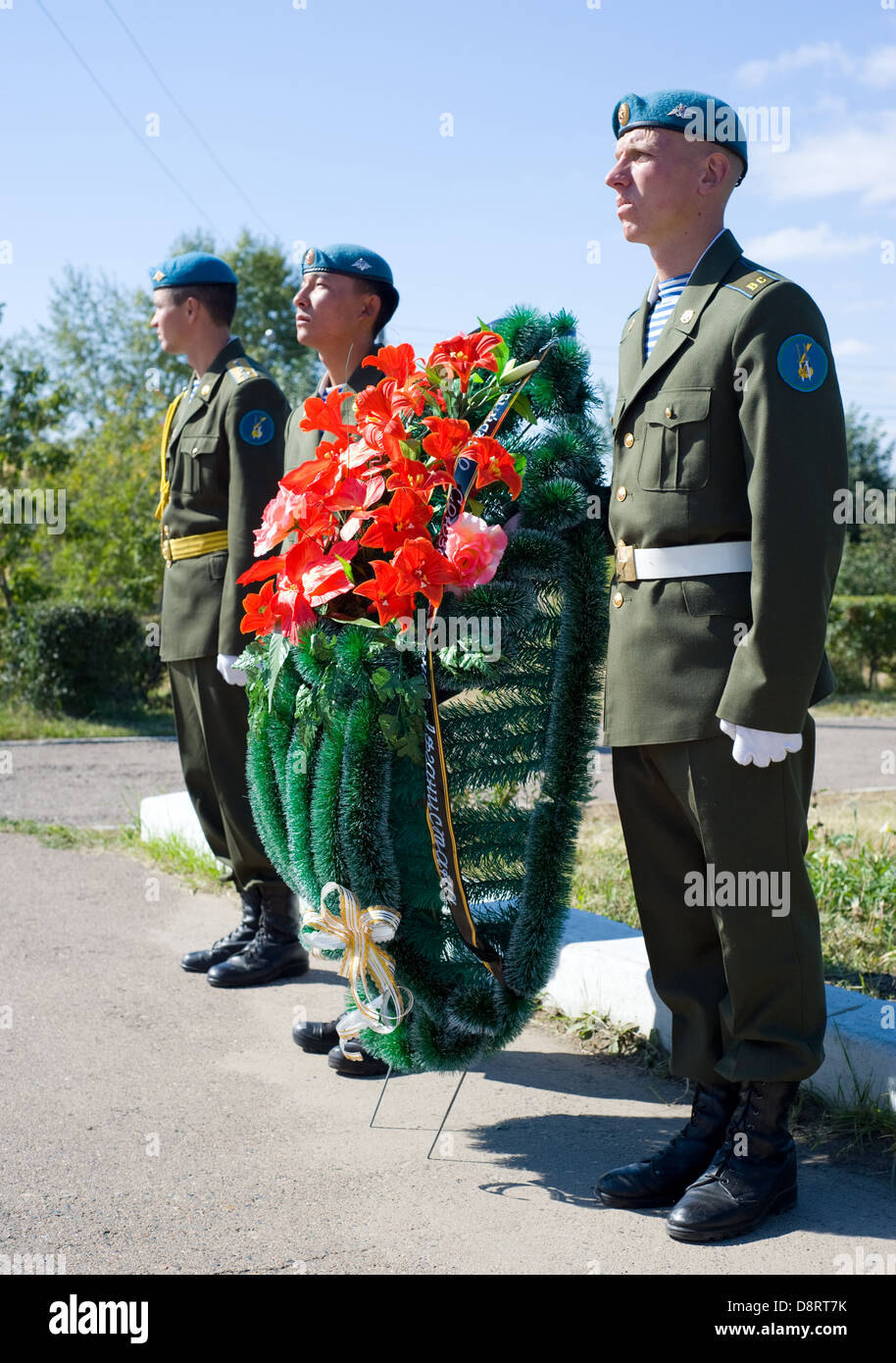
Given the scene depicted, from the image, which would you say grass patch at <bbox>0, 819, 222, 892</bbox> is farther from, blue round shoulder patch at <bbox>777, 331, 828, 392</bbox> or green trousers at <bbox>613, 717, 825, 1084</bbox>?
blue round shoulder patch at <bbox>777, 331, 828, 392</bbox>

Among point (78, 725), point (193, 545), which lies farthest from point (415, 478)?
point (78, 725)

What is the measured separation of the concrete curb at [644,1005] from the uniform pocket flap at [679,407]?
1.40 meters

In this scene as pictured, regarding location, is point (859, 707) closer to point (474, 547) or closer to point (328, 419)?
point (328, 419)

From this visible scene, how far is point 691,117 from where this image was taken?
277cm

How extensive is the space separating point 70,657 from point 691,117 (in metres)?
11.8

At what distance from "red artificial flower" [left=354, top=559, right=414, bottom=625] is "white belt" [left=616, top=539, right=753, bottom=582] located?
1.69 ft

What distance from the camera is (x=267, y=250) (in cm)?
3359

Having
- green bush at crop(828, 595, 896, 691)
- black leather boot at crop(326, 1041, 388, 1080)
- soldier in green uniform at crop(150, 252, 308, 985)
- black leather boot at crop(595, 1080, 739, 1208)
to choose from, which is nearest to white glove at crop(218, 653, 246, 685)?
soldier in green uniform at crop(150, 252, 308, 985)
